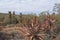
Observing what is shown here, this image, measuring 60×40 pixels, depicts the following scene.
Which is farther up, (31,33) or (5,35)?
(31,33)

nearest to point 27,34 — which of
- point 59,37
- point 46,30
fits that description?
point 46,30

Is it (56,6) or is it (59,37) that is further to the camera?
(56,6)

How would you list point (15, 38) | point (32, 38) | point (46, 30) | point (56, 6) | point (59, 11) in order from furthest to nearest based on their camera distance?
point (56, 6) → point (59, 11) → point (15, 38) → point (46, 30) → point (32, 38)

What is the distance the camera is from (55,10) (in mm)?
48594

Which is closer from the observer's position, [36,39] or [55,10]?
[36,39]

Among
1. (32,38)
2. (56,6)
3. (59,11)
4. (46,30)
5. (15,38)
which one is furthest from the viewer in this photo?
(56,6)

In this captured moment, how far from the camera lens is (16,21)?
158 feet

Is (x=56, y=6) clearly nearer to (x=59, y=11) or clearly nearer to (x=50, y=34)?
(x=59, y=11)

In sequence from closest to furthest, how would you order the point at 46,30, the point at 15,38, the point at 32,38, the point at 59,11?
1. the point at 32,38
2. the point at 46,30
3. the point at 15,38
4. the point at 59,11

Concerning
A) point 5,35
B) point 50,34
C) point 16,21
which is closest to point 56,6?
point 16,21

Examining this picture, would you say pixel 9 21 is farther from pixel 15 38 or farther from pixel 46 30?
pixel 46 30

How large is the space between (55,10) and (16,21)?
818 cm

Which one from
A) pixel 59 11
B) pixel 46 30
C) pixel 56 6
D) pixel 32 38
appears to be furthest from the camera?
pixel 56 6

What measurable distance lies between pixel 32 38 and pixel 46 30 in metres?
7.36
